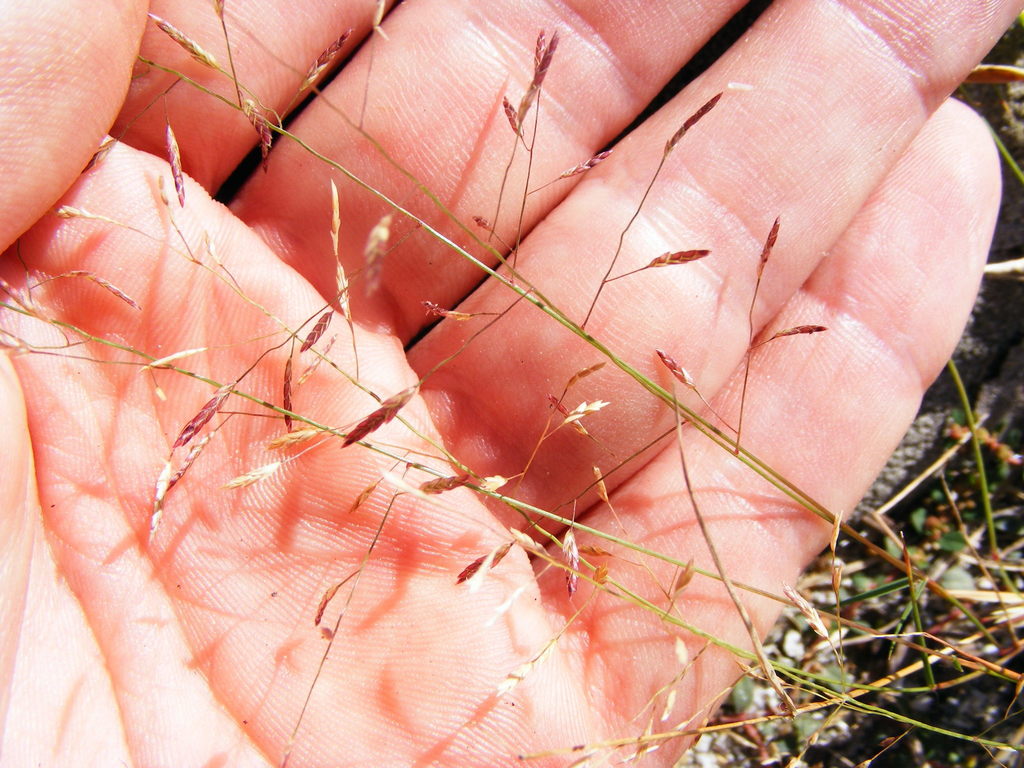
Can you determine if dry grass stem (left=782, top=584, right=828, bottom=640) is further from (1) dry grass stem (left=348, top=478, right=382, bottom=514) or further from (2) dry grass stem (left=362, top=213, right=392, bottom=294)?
(2) dry grass stem (left=362, top=213, right=392, bottom=294)

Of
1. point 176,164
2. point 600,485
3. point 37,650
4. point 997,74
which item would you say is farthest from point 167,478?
point 997,74

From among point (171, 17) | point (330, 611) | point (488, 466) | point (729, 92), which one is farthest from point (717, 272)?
point (171, 17)

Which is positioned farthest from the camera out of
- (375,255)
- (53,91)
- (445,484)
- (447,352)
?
(447,352)

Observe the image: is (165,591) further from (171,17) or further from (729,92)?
(729,92)

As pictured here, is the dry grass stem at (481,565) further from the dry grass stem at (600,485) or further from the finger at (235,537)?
the dry grass stem at (600,485)

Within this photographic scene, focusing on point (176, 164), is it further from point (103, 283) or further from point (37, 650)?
point (37, 650)

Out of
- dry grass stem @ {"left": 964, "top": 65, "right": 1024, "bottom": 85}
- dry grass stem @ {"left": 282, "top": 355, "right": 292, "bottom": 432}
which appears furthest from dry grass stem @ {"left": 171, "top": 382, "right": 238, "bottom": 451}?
dry grass stem @ {"left": 964, "top": 65, "right": 1024, "bottom": 85}
